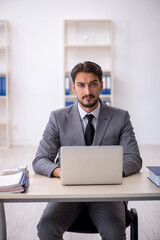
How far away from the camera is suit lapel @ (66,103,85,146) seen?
2.10 meters

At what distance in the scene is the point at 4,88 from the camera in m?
5.80

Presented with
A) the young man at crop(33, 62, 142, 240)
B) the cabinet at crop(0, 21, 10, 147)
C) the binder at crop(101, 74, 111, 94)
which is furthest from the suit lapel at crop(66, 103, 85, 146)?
the cabinet at crop(0, 21, 10, 147)

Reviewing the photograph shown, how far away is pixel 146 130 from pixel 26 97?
229cm

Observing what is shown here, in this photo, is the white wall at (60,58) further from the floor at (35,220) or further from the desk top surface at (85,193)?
the desk top surface at (85,193)

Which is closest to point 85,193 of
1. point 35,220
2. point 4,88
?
point 35,220

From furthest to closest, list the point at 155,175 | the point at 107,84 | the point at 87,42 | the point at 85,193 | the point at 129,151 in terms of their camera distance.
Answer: the point at 87,42 → the point at 107,84 → the point at 129,151 → the point at 155,175 → the point at 85,193

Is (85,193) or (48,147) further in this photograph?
(48,147)

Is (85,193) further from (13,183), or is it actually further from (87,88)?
(87,88)

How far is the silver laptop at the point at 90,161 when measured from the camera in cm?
155

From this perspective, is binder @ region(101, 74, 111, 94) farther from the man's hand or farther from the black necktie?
the man's hand

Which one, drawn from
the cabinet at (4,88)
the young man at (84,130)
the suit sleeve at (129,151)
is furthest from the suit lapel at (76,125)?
the cabinet at (4,88)

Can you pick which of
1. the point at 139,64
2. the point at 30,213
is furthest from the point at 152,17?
the point at 30,213

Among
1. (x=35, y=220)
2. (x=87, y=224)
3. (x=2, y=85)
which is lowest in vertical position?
(x=35, y=220)

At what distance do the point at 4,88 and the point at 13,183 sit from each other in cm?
444
